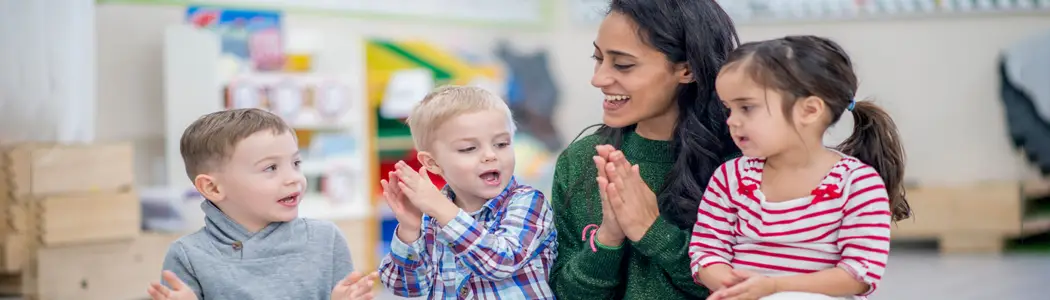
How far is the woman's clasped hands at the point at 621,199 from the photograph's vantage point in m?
1.92

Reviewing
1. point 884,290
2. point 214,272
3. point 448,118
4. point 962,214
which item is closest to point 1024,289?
point 884,290

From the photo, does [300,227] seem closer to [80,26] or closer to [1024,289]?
[80,26]

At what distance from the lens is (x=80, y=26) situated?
422 cm

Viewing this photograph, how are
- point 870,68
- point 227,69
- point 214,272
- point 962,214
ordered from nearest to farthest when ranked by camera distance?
point 214,272
point 227,69
point 962,214
point 870,68

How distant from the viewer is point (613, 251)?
6.70ft

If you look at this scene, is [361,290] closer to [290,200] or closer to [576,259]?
[290,200]

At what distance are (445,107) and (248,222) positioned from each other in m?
0.43

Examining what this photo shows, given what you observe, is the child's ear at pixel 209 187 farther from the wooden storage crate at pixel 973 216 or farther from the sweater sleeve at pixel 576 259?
the wooden storage crate at pixel 973 216

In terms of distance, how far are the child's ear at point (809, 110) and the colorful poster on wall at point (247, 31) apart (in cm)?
355

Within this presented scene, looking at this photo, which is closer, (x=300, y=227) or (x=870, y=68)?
(x=300, y=227)

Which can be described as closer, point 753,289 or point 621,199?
point 753,289

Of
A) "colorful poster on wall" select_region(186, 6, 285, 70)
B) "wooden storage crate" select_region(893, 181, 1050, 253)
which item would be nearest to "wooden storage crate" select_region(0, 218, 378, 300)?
"colorful poster on wall" select_region(186, 6, 285, 70)

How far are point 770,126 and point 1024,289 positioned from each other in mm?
3213

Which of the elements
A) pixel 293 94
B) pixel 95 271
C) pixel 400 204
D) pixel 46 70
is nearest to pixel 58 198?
pixel 95 271
